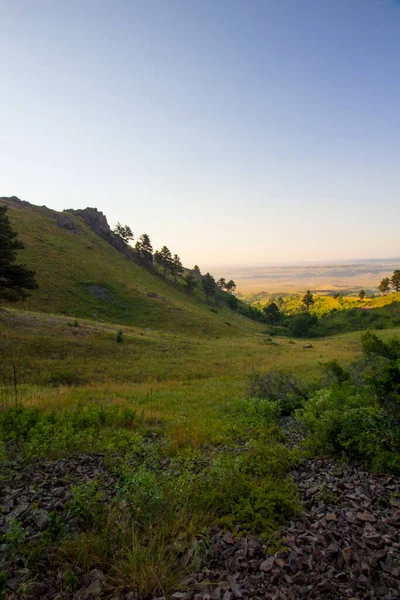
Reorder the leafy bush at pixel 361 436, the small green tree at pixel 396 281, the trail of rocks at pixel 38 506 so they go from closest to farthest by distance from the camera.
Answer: the trail of rocks at pixel 38 506
the leafy bush at pixel 361 436
the small green tree at pixel 396 281

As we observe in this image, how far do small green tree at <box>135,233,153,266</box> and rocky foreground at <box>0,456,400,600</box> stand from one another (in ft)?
305

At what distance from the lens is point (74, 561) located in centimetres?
356

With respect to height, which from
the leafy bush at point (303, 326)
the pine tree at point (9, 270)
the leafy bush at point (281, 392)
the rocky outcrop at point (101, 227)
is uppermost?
the rocky outcrop at point (101, 227)

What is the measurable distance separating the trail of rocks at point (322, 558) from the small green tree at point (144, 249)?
94194mm

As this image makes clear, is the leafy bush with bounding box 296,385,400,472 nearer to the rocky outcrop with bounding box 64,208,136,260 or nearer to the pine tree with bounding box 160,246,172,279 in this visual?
the pine tree with bounding box 160,246,172,279

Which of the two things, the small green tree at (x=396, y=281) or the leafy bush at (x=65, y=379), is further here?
the small green tree at (x=396, y=281)

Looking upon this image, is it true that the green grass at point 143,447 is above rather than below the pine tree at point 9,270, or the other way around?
below

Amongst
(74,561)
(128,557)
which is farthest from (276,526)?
(74,561)

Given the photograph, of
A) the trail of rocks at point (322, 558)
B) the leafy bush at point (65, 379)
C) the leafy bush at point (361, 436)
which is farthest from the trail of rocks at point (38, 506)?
the leafy bush at point (65, 379)

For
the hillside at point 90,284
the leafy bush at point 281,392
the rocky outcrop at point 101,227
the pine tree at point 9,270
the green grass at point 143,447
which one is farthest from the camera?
the rocky outcrop at point 101,227

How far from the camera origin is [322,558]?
3520mm

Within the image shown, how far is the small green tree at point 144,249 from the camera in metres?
94.6

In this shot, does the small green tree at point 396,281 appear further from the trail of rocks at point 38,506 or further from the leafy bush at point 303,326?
the trail of rocks at point 38,506

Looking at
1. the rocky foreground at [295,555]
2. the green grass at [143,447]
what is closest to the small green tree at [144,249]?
the green grass at [143,447]
